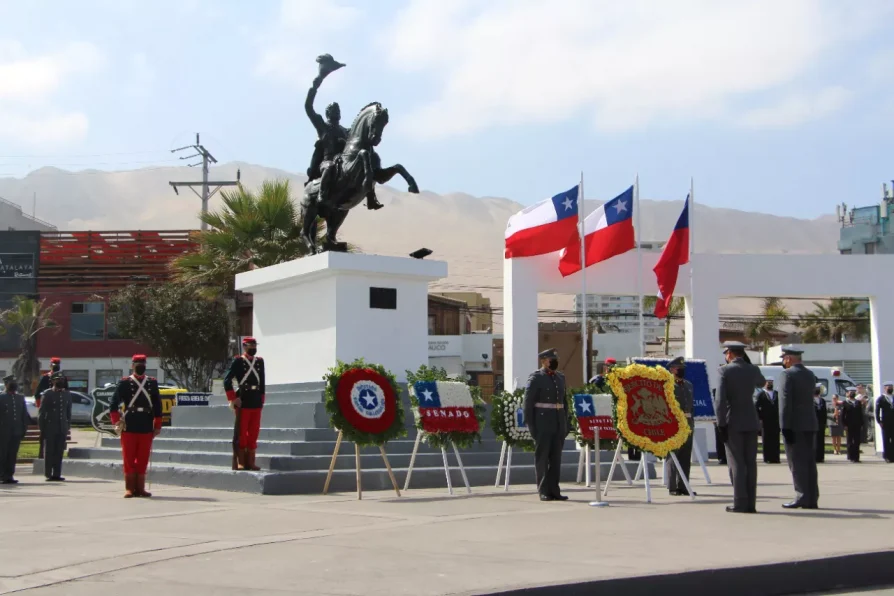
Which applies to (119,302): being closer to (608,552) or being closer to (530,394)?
(530,394)

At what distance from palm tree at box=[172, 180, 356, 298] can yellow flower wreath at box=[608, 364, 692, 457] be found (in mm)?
15245

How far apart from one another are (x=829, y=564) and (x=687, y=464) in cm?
535

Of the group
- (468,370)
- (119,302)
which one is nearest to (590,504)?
(119,302)

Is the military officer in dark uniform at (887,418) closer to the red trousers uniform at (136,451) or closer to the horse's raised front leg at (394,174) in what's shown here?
the horse's raised front leg at (394,174)

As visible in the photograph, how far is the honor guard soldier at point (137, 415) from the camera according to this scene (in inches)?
479

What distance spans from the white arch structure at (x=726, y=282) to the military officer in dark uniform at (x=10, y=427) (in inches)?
382

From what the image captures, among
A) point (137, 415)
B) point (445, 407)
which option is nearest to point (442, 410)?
point (445, 407)

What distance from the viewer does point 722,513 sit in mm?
10164

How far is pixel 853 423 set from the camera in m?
22.4

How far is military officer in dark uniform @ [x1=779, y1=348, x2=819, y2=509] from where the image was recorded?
412 inches

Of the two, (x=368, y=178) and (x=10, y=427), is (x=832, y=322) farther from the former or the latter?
(x=10, y=427)

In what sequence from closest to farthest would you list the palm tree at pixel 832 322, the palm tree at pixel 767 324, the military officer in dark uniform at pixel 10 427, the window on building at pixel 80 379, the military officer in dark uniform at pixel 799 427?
the military officer in dark uniform at pixel 799 427 → the military officer in dark uniform at pixel 10 427 → the window on building at pixel 80 379 → the palm tree at pixel 767 324 → the palm tree at pixel 832 322

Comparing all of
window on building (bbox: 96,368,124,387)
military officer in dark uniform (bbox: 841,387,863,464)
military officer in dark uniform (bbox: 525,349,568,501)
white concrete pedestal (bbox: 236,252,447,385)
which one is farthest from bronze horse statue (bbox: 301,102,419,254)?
window on building (bbox: 96,368,124,387)

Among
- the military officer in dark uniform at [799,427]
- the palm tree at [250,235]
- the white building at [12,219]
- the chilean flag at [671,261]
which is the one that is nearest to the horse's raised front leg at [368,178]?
the military officer in dark uniform at [799,427]
